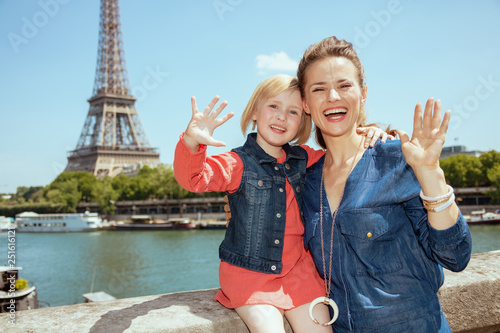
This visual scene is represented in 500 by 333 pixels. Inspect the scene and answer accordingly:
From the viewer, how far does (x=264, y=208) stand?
6.24 feet

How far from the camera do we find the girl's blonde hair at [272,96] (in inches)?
83.6

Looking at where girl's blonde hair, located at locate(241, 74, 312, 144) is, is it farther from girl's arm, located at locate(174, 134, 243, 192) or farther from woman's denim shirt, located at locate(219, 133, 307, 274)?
girl's arm, located at locate(174, 134, 243, 192)

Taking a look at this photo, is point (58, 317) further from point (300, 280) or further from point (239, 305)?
point (300, 280)

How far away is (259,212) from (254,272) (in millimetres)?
254

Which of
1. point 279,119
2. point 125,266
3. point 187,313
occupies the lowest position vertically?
point 125,266

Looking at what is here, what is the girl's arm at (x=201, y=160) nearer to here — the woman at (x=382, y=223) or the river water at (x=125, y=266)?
the woman at (x=382, y=223)

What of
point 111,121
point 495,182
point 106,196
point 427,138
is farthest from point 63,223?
point 427,138

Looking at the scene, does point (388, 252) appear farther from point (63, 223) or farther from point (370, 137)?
point (63, 223)

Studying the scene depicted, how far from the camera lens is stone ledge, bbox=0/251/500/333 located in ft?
5.06

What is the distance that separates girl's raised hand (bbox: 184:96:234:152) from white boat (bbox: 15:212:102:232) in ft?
139

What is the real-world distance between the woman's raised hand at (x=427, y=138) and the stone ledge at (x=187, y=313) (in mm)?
744

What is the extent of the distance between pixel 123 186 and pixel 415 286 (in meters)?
55.6

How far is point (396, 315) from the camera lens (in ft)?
4.99

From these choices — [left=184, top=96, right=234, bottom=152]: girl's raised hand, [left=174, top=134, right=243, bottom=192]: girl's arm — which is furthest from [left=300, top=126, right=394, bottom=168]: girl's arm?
[left=184, top=96, right=234, bottom=152]: girl's raised hand
